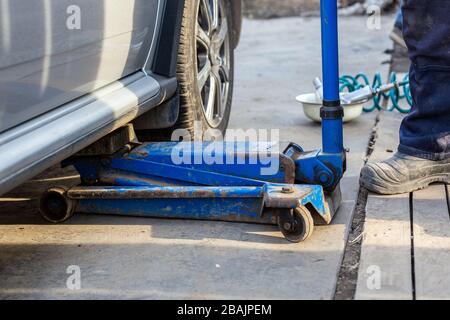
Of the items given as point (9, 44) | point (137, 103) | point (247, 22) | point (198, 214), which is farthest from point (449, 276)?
point (247, 22)

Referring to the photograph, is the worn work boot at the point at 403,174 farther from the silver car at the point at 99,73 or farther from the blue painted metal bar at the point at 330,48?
the silver car at the point at 99,73

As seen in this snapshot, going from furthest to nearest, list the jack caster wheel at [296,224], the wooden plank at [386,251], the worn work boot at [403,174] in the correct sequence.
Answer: the worn work boot at [403,174]
the jack caster wheel at [296,224]
the wooden plank at [386,251]

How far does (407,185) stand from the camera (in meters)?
2.83

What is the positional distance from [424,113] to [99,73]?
4.02ft

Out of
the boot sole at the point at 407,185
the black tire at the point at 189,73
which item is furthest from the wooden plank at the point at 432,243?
the black tire at the point at 189,73

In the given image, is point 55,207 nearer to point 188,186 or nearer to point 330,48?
point 188,186

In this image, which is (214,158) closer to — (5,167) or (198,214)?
(198,214)

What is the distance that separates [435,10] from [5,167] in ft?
5.27

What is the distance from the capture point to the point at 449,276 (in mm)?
2105

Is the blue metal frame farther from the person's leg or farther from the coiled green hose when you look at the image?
the coiled green hose

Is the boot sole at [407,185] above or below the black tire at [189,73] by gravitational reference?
below

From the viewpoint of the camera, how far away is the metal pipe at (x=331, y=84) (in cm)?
253

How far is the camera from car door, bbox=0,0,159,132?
6.29 ft

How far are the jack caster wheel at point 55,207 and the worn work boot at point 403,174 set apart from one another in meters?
1.11
